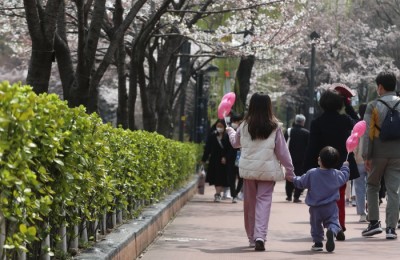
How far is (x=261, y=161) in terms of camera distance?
11.0m

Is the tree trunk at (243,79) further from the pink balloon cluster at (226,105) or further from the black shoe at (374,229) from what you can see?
the pink balloon cluster at (226,105)

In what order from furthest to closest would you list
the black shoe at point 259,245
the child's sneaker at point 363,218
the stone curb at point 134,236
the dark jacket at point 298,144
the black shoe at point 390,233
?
the dark jacket at point 298,144 → the child's sneaker at point 363,218 → the black shoe at point 390,233 → the black shoe at point 259,245 → the stone curb at point 134,236

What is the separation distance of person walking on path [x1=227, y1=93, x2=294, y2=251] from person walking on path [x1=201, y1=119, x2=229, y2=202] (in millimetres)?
10778

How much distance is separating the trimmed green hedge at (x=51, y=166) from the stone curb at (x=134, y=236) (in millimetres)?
252

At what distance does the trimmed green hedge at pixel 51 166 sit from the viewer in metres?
4.60

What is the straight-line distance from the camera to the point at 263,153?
36.0 feet

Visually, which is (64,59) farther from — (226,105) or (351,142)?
(351,142)

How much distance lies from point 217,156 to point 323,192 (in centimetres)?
1150

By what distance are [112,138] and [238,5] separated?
1502 centimetres

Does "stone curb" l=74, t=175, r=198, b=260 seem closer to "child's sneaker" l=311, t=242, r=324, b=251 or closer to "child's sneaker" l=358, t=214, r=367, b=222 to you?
"child's sneaker" l=311, t=242, r=324, b=251

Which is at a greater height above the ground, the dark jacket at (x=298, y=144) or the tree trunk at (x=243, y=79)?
the tree trunk at (x=243, y=79)

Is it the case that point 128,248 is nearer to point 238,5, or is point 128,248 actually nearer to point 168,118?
point 238,5

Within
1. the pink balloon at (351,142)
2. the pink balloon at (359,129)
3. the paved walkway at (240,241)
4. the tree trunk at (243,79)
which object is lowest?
the paved walkway at (240,241)

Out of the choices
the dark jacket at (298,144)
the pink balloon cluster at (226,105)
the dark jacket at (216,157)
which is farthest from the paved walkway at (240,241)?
the dark jacket at (216,157)
